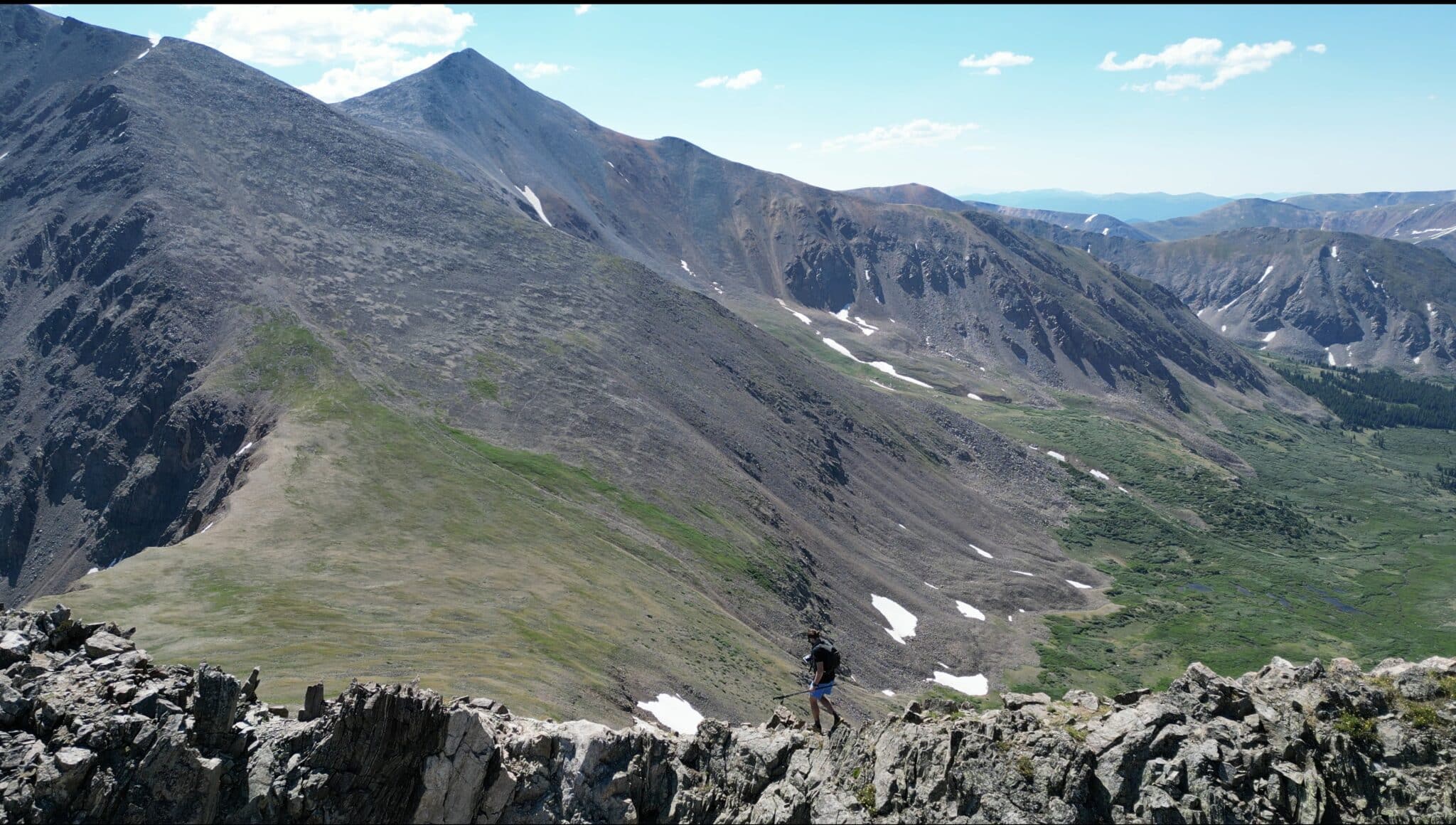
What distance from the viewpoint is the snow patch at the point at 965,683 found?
7581 centimetres

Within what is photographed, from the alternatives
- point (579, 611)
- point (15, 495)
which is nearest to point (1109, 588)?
point (579, 611)

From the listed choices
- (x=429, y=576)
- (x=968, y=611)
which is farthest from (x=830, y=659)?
(x=968, y=611)

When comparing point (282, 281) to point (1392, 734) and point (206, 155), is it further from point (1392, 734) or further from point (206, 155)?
point (1392, 734)

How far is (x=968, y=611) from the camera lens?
306 feet

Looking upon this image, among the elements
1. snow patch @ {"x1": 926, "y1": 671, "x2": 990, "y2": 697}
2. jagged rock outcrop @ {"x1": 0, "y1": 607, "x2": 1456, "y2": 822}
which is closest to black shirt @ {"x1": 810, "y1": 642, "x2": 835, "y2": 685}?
jagged rock outcrop @ {"x1": 0, "y1": 607, "x2": 1456, "y2": 822}

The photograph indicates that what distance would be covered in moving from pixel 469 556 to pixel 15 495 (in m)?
54.7

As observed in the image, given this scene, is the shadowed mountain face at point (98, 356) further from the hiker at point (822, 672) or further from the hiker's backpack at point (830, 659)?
the hiker's backpack at point (830, 659)

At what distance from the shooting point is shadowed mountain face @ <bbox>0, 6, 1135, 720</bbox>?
170ft

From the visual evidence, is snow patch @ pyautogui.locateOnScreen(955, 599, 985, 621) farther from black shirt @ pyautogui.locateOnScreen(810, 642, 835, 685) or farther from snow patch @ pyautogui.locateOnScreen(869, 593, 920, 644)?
black shirt @ pyautogui.locateOnScreen(810, 642, 835, 685)

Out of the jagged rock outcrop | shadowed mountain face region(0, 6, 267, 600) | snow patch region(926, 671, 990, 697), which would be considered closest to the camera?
the jagged rock outcrop

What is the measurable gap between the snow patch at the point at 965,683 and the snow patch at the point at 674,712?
1330 inches

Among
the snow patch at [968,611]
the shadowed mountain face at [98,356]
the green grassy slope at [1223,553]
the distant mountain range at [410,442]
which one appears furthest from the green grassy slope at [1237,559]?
the shadowed mountain face at [98,356]

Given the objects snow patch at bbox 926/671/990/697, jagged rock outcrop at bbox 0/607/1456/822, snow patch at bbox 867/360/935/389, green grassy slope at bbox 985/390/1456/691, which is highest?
jagged rock outcrop at bbox 0/607/1456/822

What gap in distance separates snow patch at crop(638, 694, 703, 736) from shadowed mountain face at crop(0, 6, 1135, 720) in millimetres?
1198
